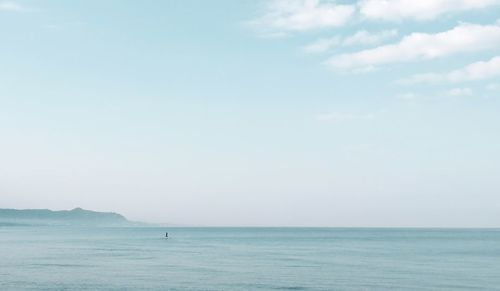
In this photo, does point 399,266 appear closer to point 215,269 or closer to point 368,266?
point 368,266

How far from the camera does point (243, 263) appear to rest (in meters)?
76.9

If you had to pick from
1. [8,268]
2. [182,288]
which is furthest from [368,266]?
[8,268]

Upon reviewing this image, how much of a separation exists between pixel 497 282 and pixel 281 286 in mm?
23642

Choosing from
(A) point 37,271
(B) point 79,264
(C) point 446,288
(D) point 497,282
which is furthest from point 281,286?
(B) point 79,264

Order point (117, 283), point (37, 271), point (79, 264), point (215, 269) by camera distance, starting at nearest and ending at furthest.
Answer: point (117, 283) → point (37, 271) → point (215, 269) → point (79, 264)

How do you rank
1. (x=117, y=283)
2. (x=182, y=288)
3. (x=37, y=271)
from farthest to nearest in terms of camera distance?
1. (x=37, y=271)
2. (x=117, y=283)
3. (x=182, y=288)

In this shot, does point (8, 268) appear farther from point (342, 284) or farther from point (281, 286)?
point (342, 284)

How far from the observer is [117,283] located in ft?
174

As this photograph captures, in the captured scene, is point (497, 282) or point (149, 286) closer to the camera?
point (149, 286)

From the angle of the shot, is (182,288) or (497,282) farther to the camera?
(497,282)

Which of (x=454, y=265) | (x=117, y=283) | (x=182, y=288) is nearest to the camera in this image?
(x=182, y=288)

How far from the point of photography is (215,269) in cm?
6700

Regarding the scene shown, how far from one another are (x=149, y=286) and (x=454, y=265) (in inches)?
1859

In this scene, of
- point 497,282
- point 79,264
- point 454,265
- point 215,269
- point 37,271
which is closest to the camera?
point 497,282
